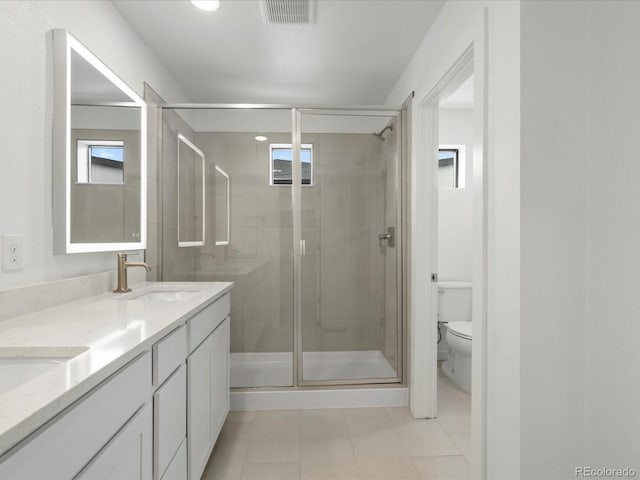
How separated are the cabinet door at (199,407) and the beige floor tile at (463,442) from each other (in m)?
1.40

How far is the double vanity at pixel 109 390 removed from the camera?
64cm

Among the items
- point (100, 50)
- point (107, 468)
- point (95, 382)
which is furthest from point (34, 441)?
point (100, 50)

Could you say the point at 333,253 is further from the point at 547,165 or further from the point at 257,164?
the point at 547,165

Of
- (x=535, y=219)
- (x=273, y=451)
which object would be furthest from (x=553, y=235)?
(x=273, y=451)

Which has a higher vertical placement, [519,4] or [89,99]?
[519,4]

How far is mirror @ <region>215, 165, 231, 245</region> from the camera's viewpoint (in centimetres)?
266

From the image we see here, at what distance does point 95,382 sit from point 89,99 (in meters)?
1.49

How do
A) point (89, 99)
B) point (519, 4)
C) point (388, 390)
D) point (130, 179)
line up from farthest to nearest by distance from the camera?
point (388, 390)
point (130, 179)
point (89, 99)
point (519, 4)

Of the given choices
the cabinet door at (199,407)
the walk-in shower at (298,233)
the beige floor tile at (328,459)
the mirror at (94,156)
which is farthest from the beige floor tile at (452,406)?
the mirror at (94,156)

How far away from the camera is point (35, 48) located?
142cm

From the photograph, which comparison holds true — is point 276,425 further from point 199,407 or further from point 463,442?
point 463,442

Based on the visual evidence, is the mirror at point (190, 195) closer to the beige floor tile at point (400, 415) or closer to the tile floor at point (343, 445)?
the tile floor at point (343, 445)

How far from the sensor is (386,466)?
191 cm

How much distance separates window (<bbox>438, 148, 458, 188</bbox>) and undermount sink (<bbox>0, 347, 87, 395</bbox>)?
348 cm
